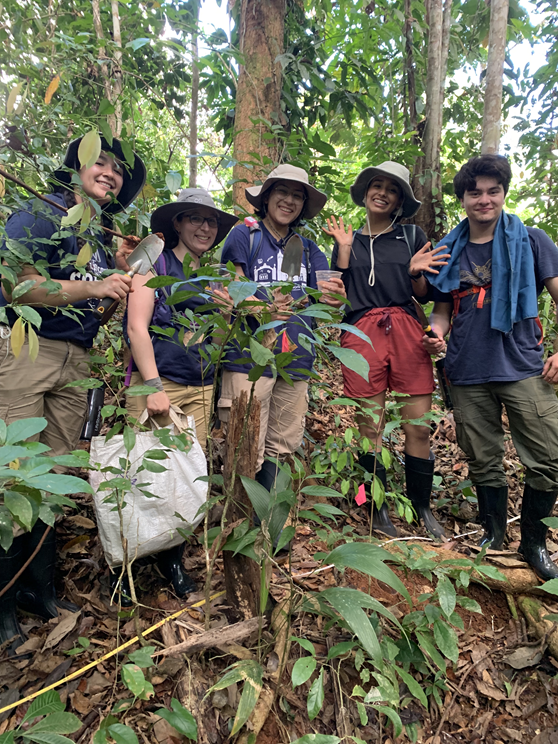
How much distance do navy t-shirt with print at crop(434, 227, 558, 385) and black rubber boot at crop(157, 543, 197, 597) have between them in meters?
2.04

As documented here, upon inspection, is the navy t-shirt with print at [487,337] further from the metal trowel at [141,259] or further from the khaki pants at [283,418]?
the metal trowel at [141,259]

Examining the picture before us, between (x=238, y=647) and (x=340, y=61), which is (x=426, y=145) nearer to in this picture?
(x=340, y=61)

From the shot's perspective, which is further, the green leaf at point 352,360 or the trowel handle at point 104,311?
the trowel handle at point 104,311

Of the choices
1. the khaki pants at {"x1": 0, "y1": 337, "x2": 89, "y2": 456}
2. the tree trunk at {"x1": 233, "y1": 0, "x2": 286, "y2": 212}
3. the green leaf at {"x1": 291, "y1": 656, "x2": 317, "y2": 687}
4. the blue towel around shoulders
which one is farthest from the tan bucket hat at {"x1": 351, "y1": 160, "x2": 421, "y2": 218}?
the green leaf at {"x1": 291, "y1": 656, "x2": 317, "y2": 687}

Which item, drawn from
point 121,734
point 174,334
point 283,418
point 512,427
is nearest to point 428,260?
point 512,427

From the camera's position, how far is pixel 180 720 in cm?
153

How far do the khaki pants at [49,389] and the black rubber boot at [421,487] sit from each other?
7.42 ft

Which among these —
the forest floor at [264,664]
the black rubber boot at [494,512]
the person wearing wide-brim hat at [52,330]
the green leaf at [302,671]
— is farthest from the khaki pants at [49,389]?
the black rubber boot at [494,512]

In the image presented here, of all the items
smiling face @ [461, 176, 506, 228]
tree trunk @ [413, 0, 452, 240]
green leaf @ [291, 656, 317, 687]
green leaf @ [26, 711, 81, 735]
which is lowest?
green leaf @ [291, 656, 317, 687]

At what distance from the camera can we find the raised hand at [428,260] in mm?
2895

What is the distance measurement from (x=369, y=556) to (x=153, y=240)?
1.67 metres

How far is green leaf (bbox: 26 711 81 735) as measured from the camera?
1.33 metres

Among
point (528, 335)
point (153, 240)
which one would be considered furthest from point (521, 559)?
point (153, 240)

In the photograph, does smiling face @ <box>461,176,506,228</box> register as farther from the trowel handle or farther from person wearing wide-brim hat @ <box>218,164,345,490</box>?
the trowel handle
